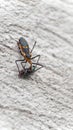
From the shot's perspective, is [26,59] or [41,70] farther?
[41,70]

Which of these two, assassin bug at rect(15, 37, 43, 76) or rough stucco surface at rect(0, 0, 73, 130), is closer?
rough stucco surface at rect(0, 0, 73, 130)

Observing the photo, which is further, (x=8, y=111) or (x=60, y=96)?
(x=60, y=96)

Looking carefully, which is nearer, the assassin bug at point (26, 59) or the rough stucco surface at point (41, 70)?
the rough stucco surface at point (41, 70)

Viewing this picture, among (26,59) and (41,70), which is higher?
(26,59)

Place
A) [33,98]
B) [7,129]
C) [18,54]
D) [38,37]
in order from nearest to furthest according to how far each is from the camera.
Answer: [7,129] < [33,98] < [18,54] < [38,37]

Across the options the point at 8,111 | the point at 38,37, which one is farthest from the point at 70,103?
the point at 38,37

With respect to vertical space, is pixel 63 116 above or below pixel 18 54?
below

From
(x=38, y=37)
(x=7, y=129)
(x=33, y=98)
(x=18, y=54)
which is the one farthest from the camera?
(x=38, y=37)

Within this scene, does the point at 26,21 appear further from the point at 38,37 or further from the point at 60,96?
the point at 60,96
